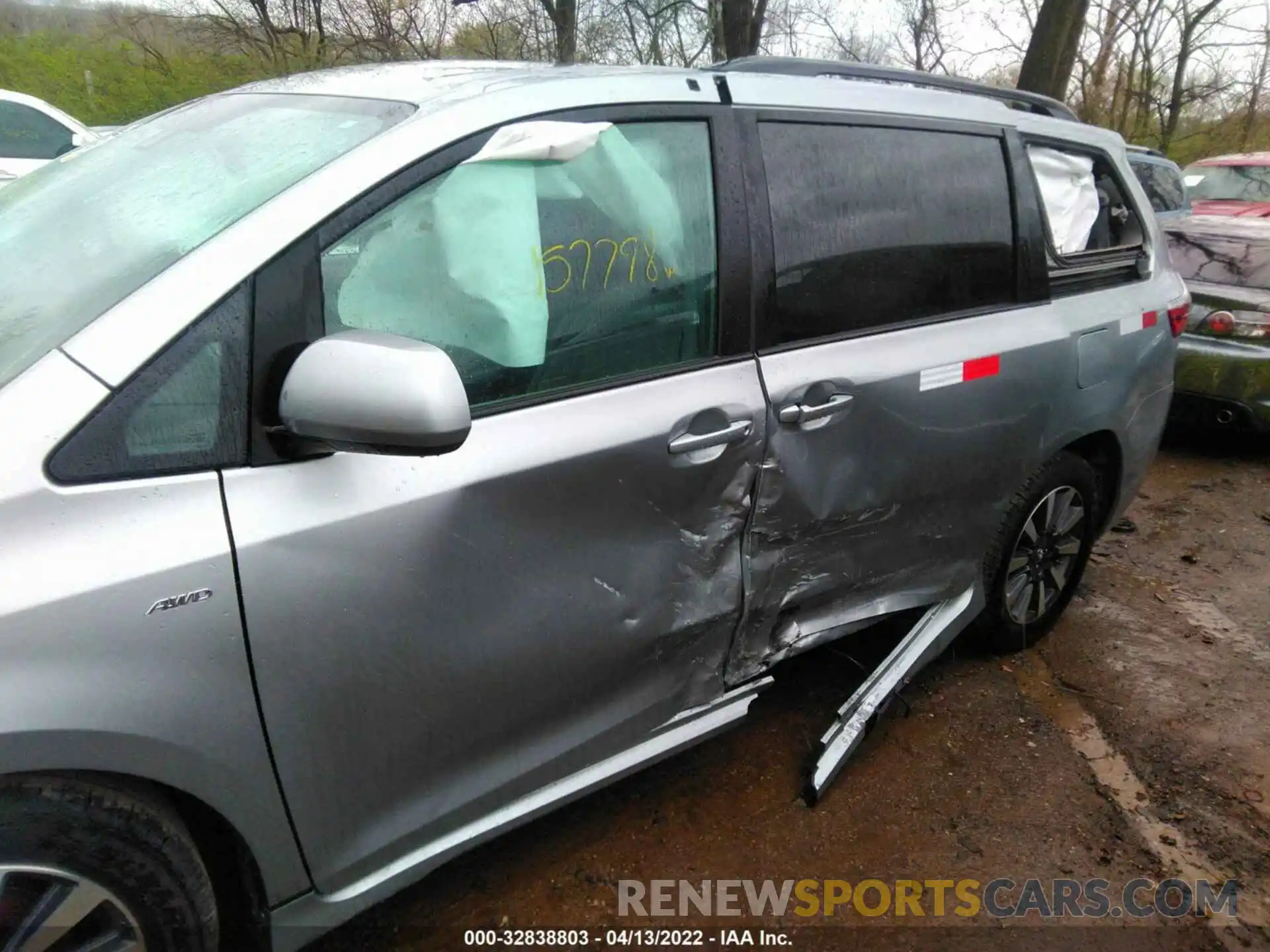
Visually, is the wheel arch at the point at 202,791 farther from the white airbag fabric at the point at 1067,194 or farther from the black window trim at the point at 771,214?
the white airbag fabric at the point at 1067,194

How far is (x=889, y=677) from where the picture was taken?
2.71 meters

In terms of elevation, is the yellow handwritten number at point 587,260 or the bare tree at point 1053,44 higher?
the bare tree at point 1053,44

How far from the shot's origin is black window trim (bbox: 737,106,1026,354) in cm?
211

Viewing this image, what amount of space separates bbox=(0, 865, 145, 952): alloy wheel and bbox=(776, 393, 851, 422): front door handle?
156 centimetres

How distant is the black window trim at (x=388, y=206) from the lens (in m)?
1.46

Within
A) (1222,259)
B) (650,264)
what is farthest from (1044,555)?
(1222,259)

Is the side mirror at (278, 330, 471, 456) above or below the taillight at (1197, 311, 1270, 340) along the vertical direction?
above

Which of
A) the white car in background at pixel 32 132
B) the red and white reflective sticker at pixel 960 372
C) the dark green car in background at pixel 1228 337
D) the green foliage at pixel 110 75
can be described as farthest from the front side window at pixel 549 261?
the green foliage at pixel 110 75

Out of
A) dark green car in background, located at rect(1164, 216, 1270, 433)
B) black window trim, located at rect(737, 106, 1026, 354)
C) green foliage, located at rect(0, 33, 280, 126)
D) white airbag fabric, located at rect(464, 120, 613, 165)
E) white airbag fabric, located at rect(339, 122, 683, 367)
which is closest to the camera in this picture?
white airbag fabric, located at rect(339, 122, 683, 367)

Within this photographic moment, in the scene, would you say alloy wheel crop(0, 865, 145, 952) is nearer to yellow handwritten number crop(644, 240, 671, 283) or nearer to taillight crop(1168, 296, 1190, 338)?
yellow handwritten number crop(644, 240, 671, 283)

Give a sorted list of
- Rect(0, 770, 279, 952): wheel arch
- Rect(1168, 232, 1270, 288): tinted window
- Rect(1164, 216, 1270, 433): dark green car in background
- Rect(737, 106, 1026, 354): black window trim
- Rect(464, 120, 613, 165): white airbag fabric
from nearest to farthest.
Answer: Rect(0, 770, 279, 952): wheel arch, Rect(464, 120, 613, 165): white airbag fabric, Rect(737, 106, 1026, 354): black window trim, Rect(1164, 216, 1270, 433): dark green car in background, Rect(1168, 232, 1270, 288): tinted window

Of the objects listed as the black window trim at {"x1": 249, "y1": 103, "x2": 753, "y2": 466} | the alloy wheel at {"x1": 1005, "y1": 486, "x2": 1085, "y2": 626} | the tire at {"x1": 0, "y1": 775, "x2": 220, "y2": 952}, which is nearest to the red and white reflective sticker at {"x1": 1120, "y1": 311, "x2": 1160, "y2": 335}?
the alloy wheel at {"x1": 1005, "y1": 486, "x2": 1085, "y2": 626}

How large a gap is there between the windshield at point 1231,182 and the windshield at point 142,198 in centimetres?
920

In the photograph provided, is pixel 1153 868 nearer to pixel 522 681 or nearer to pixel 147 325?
pixel 522 681
